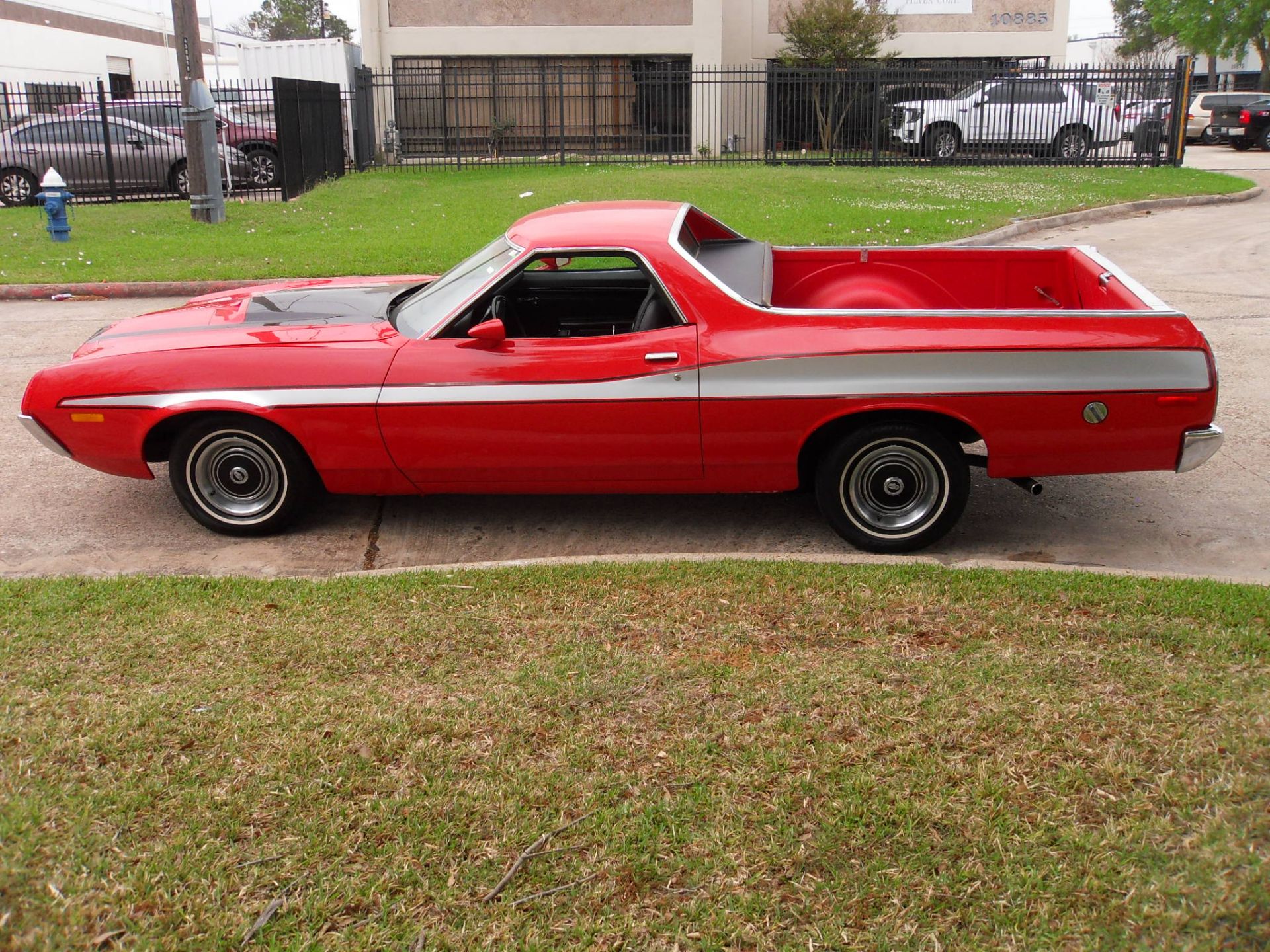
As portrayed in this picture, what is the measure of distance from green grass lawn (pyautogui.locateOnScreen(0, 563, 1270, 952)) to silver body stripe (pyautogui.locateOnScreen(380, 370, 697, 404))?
34.7 inches

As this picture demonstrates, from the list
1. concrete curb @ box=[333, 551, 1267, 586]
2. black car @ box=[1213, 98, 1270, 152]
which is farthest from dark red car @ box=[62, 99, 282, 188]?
black car @ box=[1213, 98, 1270, 152]

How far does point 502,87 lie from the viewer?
2878 cm

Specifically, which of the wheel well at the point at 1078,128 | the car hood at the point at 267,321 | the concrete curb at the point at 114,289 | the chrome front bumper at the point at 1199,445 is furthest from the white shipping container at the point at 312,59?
the chrome front bumper at the point at 1199,445

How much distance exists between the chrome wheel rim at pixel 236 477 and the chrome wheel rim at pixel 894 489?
259 cm

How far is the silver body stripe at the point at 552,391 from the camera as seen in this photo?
541 centimetres

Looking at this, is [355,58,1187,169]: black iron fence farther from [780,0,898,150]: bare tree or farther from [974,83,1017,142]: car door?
[780,0,898,150]: bare tree

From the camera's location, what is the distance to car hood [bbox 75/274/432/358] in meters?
5.75

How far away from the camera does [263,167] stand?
21734mm

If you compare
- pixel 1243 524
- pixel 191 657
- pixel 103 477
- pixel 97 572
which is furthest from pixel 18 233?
pixel 1243 524

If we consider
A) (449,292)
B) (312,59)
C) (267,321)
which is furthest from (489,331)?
(312,59)

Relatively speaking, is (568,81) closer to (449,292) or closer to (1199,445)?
(449,292)

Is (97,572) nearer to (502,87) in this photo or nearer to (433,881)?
(433,881)

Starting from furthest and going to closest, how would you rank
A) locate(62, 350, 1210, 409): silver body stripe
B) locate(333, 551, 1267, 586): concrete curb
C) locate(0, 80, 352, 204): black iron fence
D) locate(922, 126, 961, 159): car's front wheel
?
locate(922, 126, 961, 159): car's front wheel
locate(0, 80, 352, 204): black iron fence
locate(62, 350, 1210, 409): silver body stripe
locate(333, 551, 1267, 586): concrete curb

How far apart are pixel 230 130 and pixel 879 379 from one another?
63.4 ft
